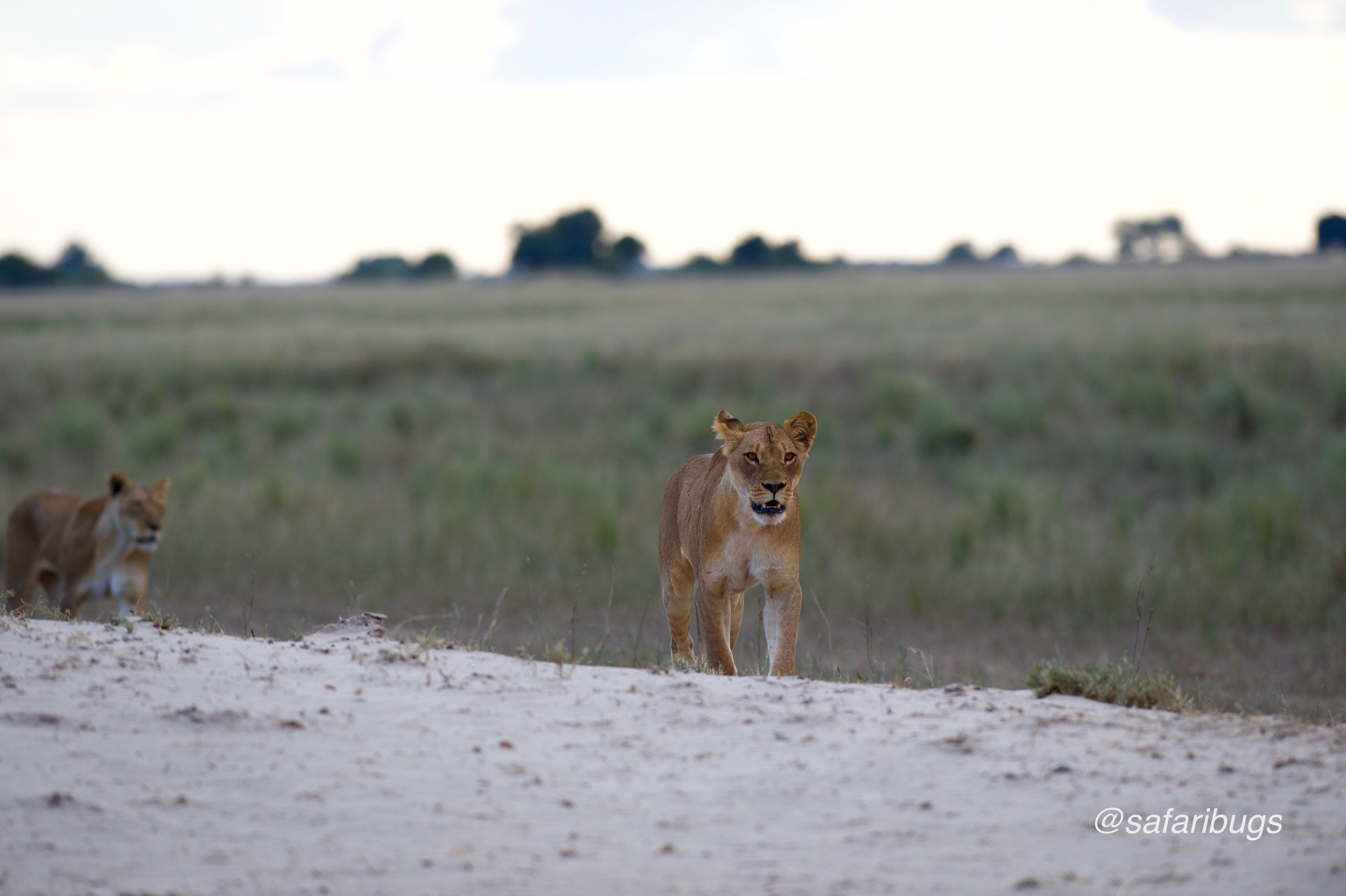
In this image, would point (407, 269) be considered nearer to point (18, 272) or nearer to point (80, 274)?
point (80, 274)

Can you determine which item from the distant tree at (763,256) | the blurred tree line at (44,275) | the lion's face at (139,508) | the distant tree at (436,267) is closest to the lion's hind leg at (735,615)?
the lion's face at (139,508)

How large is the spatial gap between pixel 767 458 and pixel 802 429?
33 centimetres

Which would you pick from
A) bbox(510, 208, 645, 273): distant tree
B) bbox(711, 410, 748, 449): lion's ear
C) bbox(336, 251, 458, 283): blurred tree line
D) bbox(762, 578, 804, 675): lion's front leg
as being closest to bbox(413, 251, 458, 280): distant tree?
bbox(336, 251, 458, 283): blurred tree line

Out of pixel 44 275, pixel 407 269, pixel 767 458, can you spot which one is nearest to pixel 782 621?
pixel 767 458

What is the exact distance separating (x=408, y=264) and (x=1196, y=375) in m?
74.8

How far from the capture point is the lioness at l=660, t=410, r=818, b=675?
5.33 m

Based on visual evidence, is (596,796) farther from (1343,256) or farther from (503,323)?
(1343,256)

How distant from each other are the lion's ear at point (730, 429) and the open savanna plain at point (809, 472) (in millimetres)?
1206

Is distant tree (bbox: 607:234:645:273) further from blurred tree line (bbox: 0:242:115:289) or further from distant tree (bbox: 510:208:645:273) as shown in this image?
blurred tree line (bbox: 0:242:115:289)

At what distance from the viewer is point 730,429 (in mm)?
5543

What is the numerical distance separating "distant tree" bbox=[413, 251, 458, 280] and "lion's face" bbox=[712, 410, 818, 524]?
8214 centimetres

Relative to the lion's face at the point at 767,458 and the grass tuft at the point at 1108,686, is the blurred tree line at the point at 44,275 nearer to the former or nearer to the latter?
the lion's face at the point at 767,458

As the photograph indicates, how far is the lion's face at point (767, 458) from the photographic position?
5199 millimetres

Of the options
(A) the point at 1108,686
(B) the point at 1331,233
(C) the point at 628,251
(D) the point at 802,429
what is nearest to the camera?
(A) the point at 1108,686
